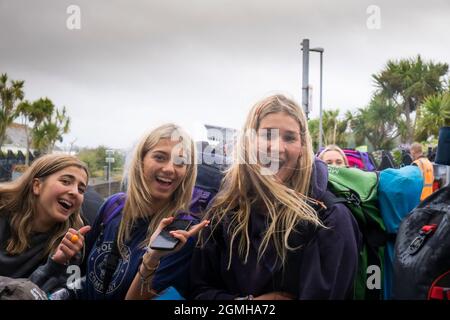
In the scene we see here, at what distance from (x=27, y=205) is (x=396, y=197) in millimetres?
1616

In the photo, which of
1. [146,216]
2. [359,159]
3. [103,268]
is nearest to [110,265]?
[103,268]

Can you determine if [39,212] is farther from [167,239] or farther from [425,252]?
[425,252]

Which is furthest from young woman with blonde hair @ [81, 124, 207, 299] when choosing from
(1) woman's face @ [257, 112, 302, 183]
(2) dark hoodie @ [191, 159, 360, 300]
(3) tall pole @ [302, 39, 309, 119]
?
(3) tall pole @ [302, 39, 309, 119]

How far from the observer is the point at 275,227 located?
1639 millimetres

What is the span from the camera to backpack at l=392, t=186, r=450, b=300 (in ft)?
4.74

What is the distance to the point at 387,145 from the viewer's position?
12.6 metres

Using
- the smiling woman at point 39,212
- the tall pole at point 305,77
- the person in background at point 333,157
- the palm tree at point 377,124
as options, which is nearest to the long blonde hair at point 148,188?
the smiling woman at point 39,212

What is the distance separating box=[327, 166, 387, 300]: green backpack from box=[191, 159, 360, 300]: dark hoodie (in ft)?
0.22

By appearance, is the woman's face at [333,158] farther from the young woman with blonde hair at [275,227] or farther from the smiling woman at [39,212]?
the smiling woman at [39,212]

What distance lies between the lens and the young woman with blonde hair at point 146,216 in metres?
1.73

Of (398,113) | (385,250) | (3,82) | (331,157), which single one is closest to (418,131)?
(398,113)

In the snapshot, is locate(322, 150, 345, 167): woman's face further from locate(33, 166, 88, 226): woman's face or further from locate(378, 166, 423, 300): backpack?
locate(33, 166, 88, 226): woman's face

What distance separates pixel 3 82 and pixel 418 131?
7.70m
